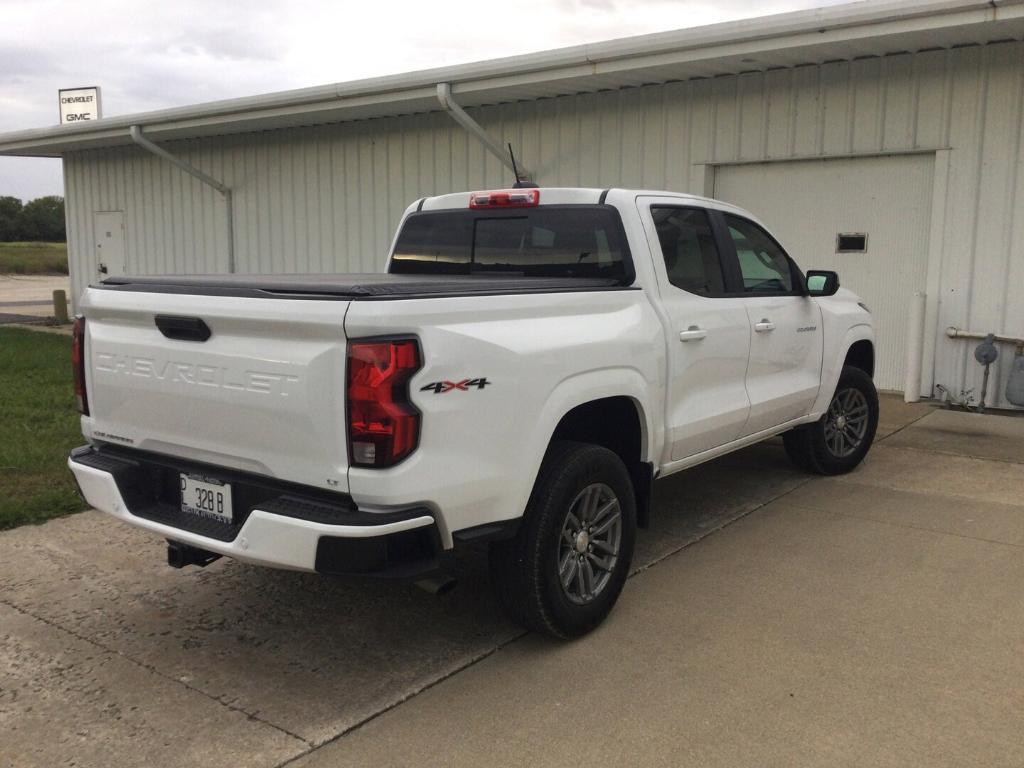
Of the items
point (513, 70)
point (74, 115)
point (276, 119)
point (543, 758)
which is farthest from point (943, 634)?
point (74, 115)

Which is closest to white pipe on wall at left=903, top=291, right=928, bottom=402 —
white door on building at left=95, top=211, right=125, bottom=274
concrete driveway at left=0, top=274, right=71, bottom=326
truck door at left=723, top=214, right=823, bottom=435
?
truck door at left=723, top=214, right=823, bottom=435

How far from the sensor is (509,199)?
15.3 feet

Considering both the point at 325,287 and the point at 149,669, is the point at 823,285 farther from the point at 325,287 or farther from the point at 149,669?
the point at 149,669

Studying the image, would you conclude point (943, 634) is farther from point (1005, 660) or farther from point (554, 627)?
point (554, 627)

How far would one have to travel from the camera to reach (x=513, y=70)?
980 centimetres

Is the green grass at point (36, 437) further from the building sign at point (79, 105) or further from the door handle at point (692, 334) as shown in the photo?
the building sign at point (79, 105)

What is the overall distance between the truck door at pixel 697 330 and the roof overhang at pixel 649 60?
4.00 meters

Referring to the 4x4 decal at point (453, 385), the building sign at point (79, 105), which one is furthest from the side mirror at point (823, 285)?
the building sign at point (79, 105)

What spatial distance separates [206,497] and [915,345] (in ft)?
24.2

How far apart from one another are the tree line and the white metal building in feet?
227

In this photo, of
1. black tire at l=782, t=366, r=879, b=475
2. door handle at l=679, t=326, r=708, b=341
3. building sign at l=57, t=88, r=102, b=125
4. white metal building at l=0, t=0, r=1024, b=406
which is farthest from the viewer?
building sign at l=57, t=88, r=102, b=125

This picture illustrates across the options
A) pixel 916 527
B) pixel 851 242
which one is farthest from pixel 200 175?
pixel 916 527

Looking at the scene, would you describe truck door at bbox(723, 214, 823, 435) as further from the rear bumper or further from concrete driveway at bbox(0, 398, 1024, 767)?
the rear bumper

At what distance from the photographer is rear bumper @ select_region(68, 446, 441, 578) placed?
299cm
